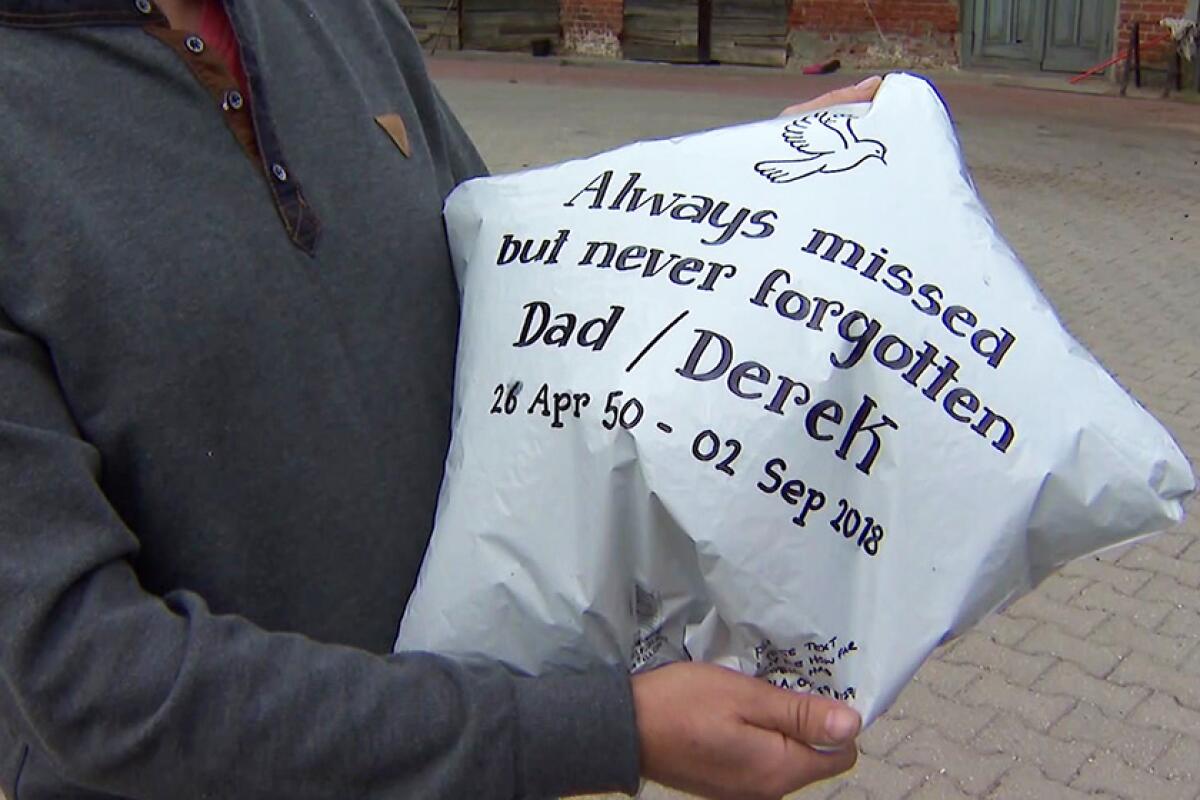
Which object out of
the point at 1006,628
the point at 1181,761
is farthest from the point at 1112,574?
the point at 1181,761

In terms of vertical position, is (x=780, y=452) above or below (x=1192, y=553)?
above

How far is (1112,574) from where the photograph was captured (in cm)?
373

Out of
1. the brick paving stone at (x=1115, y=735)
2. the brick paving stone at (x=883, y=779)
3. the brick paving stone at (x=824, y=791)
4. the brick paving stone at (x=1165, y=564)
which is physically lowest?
the brick paving stone at (x=824, y=791)

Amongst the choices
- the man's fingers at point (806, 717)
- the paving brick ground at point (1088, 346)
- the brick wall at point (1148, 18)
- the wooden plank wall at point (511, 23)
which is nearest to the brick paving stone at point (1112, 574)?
the paving brick ground at point (1088, 346)

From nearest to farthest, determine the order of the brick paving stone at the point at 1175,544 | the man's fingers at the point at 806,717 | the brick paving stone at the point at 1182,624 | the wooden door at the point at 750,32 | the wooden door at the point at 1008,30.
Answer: the man's fingers at the point at 806,717, the brick paving stone at the point at 1182,624, the brick paving stone at the point at 1175,544, the wooden door at the point at 1008,30, the wooden door at the point at 750,32

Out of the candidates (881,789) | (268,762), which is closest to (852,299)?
(268,762)

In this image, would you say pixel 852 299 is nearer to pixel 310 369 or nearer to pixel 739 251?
pixel 739 251

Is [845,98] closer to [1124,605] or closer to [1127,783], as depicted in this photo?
[1127,783]

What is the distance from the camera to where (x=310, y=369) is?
1092mm

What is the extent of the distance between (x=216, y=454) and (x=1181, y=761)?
252 centimetres

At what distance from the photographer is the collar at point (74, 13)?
3.32ft

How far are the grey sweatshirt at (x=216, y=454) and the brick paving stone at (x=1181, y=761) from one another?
86.4 inches

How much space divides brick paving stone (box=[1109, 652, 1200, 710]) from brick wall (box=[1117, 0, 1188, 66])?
356 inches

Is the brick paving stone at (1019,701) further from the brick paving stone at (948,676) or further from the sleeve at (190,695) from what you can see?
the sleeve at (190,695)
